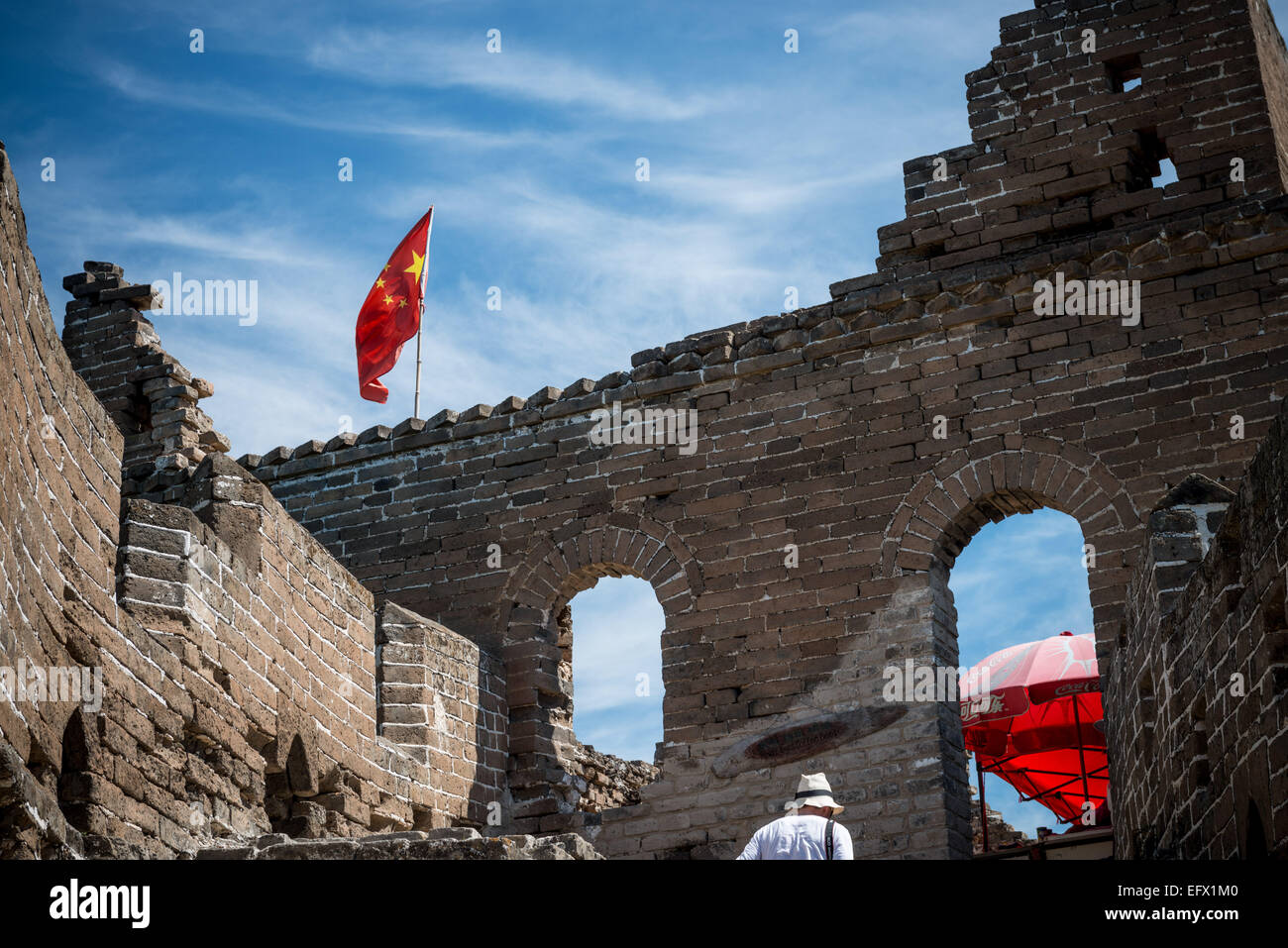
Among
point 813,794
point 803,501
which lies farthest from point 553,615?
point 813,794

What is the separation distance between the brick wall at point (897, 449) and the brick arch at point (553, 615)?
2 cm

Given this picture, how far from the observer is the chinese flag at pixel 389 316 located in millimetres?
16312

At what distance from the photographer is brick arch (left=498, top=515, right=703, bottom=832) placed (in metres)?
13.3

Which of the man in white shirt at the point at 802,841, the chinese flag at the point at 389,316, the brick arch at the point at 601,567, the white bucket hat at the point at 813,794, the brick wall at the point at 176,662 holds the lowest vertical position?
the man in white shirt at the point at 802,841

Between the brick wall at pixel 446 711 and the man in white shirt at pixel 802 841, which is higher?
the brick wall at pixel 446 711

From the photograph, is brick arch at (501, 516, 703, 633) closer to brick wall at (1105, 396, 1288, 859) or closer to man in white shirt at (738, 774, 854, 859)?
brick wall at (1105, 396, 1288, 859)

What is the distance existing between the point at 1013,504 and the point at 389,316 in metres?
6.67

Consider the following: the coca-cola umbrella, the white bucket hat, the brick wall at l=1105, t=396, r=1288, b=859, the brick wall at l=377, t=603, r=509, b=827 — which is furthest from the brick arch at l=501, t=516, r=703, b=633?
the white bucket hat

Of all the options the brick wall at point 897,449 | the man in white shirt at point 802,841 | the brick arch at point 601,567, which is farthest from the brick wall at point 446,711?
the man in white shirt at point 802,841

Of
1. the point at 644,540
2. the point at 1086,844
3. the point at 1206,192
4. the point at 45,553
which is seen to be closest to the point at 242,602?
the point at 45,553

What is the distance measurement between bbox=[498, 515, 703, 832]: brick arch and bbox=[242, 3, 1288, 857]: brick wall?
0.08 feet

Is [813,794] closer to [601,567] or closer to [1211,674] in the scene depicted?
[1211,674]

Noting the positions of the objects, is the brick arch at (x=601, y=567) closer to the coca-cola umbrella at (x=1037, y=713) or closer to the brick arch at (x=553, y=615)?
the brick arch at (x=553, y=615)
